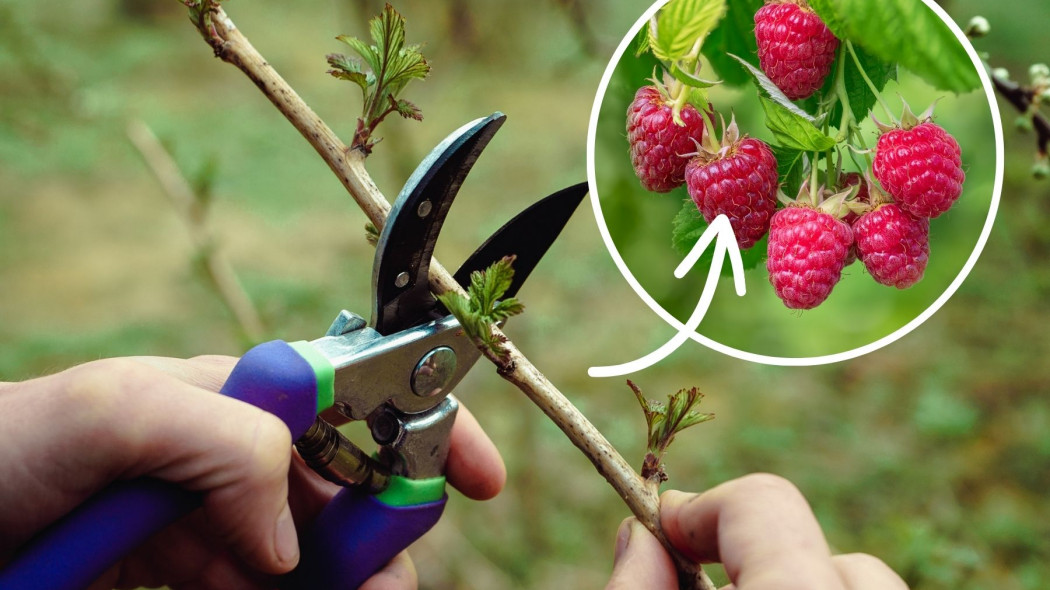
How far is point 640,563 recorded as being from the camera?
0.72 m

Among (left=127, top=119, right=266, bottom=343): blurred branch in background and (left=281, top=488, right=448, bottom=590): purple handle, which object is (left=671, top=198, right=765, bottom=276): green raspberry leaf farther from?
(left=127, top=119, right=266, bottom=343): blurred branch in background

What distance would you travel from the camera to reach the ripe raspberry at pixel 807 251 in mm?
736

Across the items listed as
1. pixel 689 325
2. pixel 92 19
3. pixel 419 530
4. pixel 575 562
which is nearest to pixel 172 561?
pixel 419 530

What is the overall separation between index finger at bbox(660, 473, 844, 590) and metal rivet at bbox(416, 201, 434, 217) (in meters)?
0.33

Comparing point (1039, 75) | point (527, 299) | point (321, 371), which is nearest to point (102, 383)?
point (321, 371)

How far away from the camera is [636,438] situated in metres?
1.85

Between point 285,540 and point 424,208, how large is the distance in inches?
12.0

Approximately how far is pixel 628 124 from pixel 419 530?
437 millimetres

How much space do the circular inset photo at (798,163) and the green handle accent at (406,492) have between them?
285 millimetres

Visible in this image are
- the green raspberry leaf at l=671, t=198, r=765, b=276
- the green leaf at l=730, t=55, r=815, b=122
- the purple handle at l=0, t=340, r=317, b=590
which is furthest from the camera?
the green raspberry leaf at l=671, t=198, r=765, b=276

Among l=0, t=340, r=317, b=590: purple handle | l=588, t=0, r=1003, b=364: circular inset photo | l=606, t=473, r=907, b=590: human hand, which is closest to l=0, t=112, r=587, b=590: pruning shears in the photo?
l=0, t=340, r=317, b=590: purple handle

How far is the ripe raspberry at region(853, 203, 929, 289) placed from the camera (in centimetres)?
74

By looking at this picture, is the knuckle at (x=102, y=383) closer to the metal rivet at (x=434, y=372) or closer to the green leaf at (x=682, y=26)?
the metal rivet at (x=434, y=372)

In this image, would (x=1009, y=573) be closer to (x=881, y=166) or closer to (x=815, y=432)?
(x=815, y=432)
